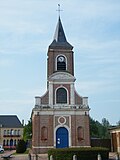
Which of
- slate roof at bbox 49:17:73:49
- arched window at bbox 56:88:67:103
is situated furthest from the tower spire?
arched window at bbox 56:88:67:103

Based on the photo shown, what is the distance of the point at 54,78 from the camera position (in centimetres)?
3691

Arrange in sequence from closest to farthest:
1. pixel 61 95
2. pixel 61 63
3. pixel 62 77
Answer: pixel 61 95 < pixel 62 77 < pixel 61 63

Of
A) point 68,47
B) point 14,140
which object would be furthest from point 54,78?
point 14,140

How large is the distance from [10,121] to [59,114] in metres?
45.2

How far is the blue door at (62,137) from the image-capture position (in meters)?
35.1

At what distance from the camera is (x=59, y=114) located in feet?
117

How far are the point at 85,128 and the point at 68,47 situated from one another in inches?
429

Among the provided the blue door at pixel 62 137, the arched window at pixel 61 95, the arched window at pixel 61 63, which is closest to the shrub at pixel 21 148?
the blue door at pixel 62 137

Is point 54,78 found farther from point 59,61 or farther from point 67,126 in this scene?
point 67,126

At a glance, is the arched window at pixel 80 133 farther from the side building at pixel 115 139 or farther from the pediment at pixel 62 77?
the pediment at pixel 62 77

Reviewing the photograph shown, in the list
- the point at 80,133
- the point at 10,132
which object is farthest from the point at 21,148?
the point at 10,132

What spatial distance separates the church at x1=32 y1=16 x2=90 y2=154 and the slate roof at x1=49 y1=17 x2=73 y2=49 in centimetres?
119

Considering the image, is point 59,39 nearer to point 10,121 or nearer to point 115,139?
point 115,139

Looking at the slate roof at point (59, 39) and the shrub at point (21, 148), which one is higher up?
the slate roof at point (59, 39)
